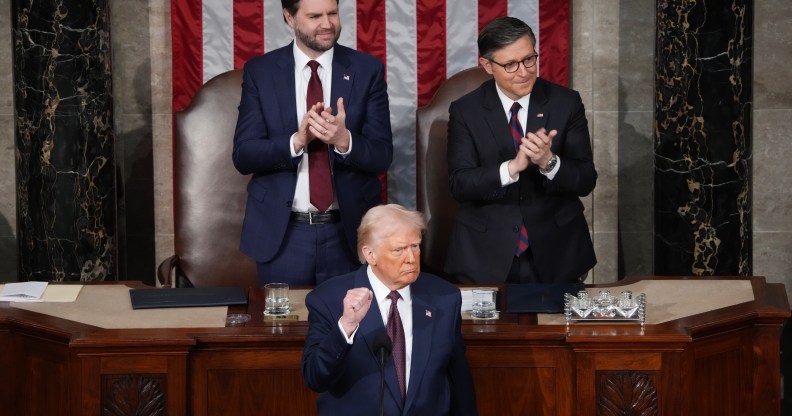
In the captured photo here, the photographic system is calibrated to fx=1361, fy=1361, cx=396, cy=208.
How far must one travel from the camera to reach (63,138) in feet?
22.9

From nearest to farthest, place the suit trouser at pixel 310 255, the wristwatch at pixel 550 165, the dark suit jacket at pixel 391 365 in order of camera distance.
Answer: the dark suit jacket at pixel 391 365 < the wristwatch at pixel 550 165 < the suit trouser at pixel 310 255

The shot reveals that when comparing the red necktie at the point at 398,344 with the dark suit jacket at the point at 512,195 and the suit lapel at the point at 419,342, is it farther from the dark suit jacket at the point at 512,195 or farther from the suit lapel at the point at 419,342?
the dark suit jacket at the point at 512,195

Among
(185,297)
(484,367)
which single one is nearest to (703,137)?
(484,367)

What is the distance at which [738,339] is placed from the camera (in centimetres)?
490

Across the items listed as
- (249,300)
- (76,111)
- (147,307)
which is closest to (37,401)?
(147,307)

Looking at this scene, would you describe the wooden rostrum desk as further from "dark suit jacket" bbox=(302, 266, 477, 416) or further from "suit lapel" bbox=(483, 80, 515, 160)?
"suit lapel" bbox=(483, 80, 515, 160)

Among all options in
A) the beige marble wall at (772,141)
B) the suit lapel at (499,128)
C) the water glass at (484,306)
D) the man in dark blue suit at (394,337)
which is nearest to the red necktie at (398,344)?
the man in dark blue suit at (394,337)

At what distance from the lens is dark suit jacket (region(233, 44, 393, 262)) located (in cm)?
556

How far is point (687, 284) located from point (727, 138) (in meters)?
1.66

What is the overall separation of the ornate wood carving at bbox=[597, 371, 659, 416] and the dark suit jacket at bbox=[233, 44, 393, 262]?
141 centimetres

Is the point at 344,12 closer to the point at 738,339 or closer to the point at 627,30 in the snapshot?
the point at 627,30

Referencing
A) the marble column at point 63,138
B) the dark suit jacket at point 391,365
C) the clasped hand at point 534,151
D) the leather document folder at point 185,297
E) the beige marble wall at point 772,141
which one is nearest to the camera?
the dark suit jacket at point 391,365

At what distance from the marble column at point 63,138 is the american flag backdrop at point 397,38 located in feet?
1.47

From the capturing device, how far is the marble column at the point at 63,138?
691cm
